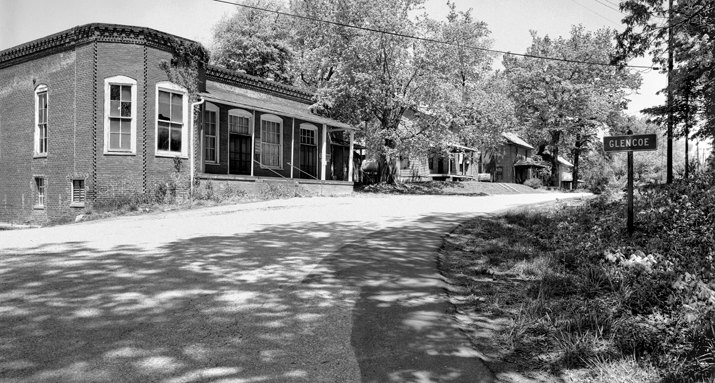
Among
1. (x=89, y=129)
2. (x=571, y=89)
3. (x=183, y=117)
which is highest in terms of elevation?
(x=571, y=89)

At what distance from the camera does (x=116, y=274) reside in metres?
5.77

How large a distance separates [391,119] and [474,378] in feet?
92.5

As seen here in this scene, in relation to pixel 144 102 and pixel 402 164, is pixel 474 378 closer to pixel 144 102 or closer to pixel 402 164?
pixel 144 102

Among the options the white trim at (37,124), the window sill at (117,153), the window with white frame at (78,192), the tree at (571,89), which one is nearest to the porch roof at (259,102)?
the window sill at (117,153)

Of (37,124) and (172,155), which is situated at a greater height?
(37,124)

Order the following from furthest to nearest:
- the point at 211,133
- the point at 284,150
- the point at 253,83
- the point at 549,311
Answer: the point at 284,150
the point at 253,83
the point at 211,133
the point at 549,311

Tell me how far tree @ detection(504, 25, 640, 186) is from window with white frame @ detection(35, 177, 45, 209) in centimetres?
4048

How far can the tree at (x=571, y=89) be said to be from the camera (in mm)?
43719

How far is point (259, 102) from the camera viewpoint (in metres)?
23.1

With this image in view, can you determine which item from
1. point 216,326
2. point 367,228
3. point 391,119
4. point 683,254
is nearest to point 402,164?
point 391,119

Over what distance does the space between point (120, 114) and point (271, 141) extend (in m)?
8.37

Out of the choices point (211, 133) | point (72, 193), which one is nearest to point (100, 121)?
point (72, 193)

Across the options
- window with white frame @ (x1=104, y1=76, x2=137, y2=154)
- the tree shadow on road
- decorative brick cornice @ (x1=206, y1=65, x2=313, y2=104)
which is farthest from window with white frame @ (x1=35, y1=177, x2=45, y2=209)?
the tree shadow on road

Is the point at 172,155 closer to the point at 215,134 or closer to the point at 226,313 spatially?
the point at 215,134
